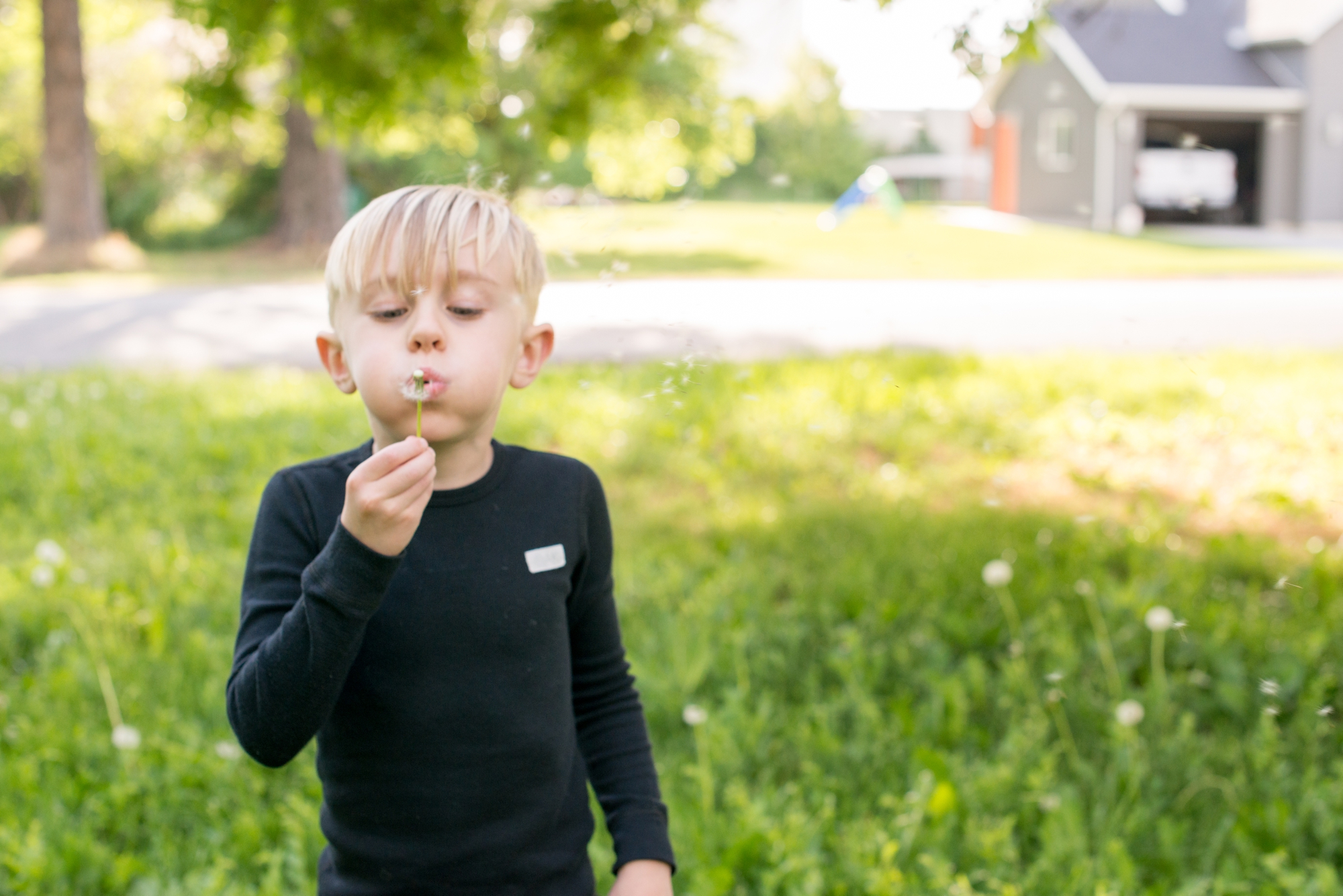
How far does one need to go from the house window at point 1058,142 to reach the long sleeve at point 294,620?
2093 cm

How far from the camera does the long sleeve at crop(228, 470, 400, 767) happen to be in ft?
3.80

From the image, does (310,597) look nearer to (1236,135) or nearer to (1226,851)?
(1226,851)

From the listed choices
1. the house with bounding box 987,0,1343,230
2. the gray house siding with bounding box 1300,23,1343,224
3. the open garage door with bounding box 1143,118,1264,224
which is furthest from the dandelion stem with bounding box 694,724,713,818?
the open garage door with bounding box 1143,118,1264,224

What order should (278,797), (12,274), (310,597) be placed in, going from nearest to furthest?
(310,597), (278,797), (12,274)

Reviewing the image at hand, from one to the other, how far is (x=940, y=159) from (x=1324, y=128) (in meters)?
11.4

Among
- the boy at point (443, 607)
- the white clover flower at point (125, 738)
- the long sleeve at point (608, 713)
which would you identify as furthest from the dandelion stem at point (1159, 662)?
the white clover flower at point (125, 738)

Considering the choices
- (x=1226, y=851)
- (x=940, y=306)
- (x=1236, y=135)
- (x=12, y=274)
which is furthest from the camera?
(x=1236, y=135)

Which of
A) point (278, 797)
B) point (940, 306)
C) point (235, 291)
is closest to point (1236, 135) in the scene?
point (940, 306)

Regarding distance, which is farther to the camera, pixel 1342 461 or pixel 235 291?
pixel 235 291

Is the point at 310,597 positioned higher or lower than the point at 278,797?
higher

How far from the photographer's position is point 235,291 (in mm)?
13930

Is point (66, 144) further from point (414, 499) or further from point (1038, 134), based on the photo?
point (414, 499)

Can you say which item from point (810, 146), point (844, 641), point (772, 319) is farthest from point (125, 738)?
point (810, 146)

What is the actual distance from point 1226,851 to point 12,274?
17876 millimetres
